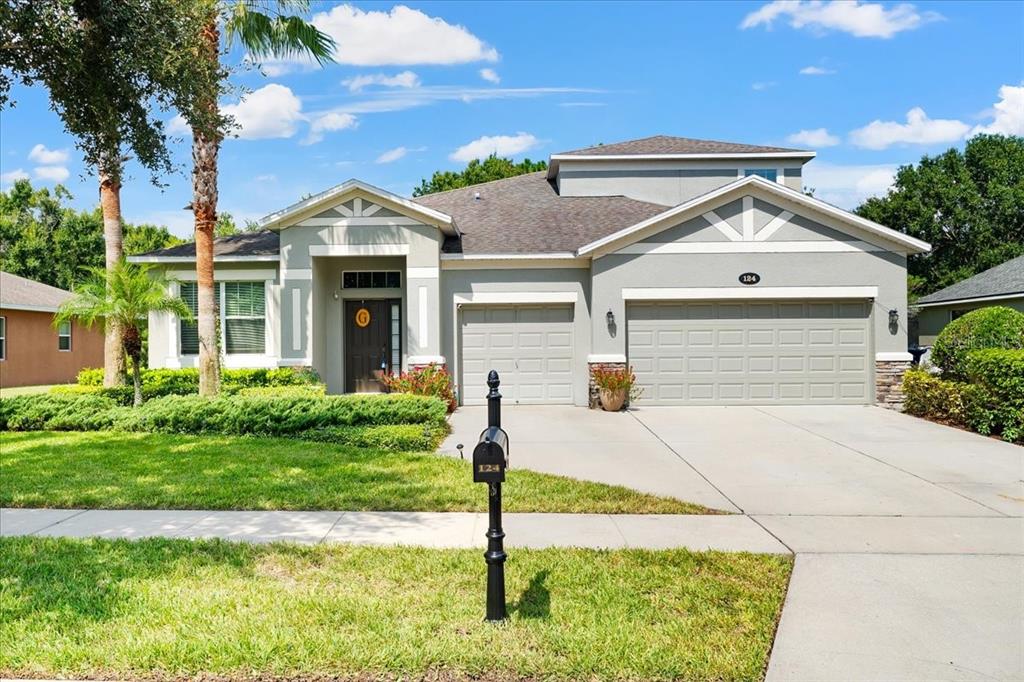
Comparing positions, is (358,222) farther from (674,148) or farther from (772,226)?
(674,148)

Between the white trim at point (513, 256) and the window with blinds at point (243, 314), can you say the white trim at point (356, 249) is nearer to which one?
the white trim at point (513, 256)

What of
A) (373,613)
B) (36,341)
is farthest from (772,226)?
(36,341)

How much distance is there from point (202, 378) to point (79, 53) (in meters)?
7.70

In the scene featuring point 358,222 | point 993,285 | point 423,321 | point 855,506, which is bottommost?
point 855,506

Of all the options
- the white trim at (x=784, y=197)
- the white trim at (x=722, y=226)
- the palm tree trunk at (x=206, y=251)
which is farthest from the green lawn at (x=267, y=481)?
the white trim at (x=722, y=226)

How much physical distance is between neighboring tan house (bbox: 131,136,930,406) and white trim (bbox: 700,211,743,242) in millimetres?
30

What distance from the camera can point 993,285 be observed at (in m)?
22.8

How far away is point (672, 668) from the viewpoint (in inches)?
138

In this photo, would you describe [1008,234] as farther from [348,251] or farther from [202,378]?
[202,378]

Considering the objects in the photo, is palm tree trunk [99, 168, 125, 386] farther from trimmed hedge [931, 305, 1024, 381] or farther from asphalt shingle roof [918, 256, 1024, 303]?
asphalt shingle roof [918, 256, 1024, 303]

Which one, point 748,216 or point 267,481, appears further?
point 748,216

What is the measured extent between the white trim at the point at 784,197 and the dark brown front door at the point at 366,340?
551 cm

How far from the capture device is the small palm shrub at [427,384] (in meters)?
13.6

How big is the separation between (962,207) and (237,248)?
3480cm
